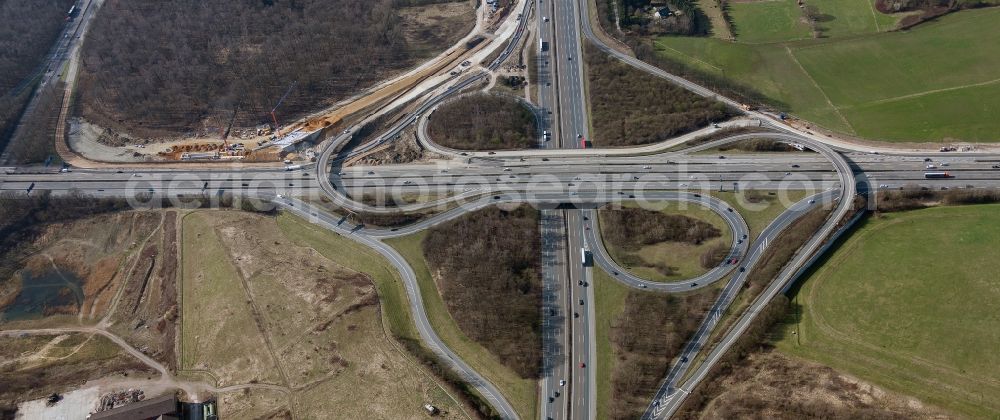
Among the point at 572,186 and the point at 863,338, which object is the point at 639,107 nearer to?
the point at 572,186

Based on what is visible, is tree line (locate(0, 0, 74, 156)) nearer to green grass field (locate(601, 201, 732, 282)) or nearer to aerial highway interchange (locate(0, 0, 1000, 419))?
aerial highway interchange (locate(0, 0, 1000, 419))

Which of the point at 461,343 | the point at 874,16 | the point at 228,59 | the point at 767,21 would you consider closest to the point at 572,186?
the point at 461,343

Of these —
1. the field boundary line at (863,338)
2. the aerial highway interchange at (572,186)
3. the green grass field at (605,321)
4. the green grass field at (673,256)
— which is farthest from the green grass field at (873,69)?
the green grass field at (605,321)

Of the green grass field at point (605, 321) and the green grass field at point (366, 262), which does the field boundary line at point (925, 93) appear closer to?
the green grass field at point (605, 321)

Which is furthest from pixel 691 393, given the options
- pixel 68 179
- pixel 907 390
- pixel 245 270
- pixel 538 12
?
pixel 68 179

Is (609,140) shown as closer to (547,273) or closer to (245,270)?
(547,273)

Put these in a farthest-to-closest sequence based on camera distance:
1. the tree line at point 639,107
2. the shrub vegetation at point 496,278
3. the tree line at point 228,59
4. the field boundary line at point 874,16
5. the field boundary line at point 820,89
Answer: the tree line at point 228,59 → the field boundary line at point 874,16 → the tree line at point 639,107 → the field boundary line at point 820,89 → the shrub vegetation at point 496,278
